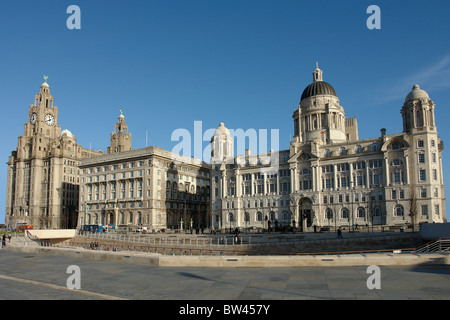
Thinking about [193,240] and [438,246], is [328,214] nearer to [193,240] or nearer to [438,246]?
[193,240]

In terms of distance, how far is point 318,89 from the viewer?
106562mm

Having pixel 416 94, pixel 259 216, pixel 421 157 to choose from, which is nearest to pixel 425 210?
pixel 421 157

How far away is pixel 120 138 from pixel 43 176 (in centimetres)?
3046

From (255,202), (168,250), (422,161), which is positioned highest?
(422,161)

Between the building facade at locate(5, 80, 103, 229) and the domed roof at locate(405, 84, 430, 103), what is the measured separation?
351ft

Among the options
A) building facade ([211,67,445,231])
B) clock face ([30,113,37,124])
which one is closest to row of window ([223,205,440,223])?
building facade ([211,67,445,231])

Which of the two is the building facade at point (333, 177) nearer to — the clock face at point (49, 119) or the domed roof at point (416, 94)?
the domed roof at point (416, 94)

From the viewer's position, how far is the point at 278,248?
48344 mm

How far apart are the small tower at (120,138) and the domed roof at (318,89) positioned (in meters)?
72.3

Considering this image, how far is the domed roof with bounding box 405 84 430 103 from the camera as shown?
259 ft

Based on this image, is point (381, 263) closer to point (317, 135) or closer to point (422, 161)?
point (422, 161)
